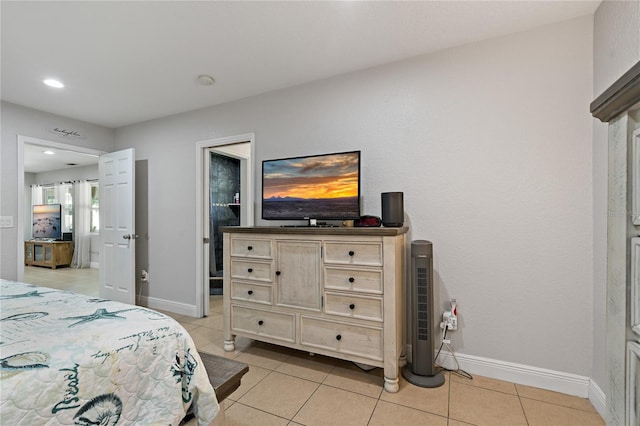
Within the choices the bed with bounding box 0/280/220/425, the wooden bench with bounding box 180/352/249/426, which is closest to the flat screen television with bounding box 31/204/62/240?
the bed with bounding box 0/280/220/425

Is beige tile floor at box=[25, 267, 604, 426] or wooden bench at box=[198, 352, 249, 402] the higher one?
wooden bench at box=[198, 352, 249, 402]

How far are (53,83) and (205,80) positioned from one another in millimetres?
1498

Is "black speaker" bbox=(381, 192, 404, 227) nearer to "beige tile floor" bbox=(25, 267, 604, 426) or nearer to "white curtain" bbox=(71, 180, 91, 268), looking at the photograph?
"beige tile floor" bbox=(25, 267, 604, 426)

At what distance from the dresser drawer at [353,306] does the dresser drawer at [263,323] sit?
0.36 m

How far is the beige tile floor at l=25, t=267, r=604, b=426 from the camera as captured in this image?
1.66 metres

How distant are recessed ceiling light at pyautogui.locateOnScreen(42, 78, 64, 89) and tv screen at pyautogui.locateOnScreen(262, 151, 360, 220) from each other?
215 cm

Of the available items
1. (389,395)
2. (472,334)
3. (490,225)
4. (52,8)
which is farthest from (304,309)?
(52,8)

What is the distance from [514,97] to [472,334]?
178 cm

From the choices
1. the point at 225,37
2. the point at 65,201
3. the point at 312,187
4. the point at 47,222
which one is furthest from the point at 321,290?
the point at 47,222

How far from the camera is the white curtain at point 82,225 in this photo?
706 centimetres

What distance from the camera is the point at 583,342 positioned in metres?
1.87

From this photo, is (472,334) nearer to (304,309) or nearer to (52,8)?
(304,309)

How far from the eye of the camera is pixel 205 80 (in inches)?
107

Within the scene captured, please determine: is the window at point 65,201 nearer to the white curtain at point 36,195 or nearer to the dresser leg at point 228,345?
the white curtain at point 36,195
